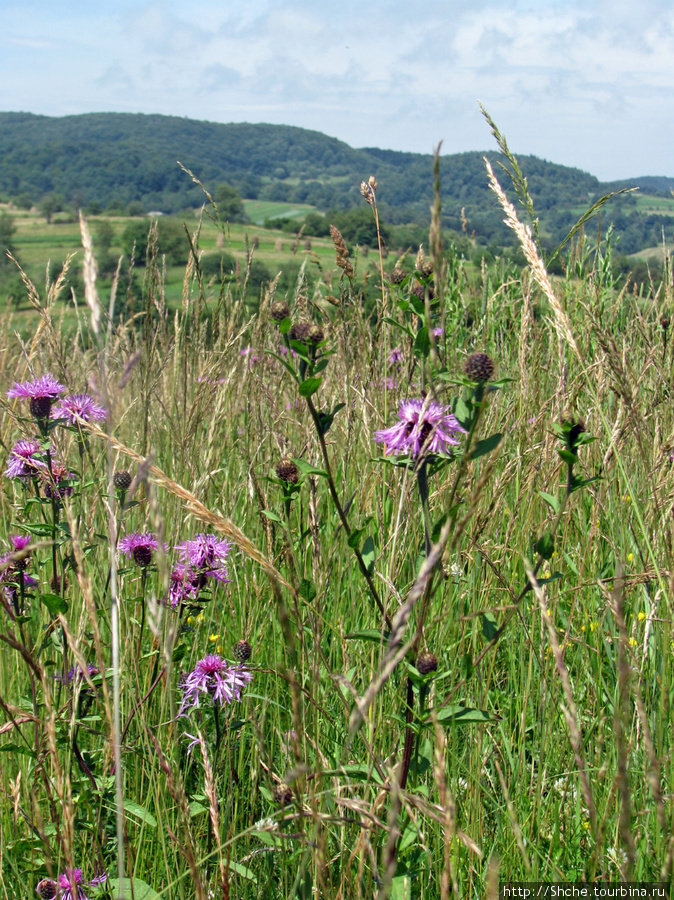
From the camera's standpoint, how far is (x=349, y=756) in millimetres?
1301

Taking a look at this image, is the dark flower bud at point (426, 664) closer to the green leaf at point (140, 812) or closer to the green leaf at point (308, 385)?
the green leaf at point (308, 385)

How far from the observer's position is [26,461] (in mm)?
1509

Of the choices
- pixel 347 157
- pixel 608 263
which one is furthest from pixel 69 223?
pixel 347 157

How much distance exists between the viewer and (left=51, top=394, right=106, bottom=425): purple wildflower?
1.48m

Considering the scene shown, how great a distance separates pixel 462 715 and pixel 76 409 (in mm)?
1077

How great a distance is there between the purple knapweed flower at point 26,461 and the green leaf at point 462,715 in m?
1.06

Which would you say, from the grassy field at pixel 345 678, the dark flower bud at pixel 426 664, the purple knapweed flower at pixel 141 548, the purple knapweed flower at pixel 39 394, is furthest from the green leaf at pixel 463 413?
the purple knapweed flower at pixel 39 394

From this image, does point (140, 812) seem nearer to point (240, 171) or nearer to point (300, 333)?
point (300, 333)

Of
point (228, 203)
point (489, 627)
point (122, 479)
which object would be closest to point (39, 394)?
point (122, 479)

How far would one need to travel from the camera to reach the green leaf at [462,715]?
0.98 metres

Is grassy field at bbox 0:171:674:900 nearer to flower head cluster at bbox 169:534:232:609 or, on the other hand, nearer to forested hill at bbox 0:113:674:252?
flower head cluster at bbox 169:534:232:609

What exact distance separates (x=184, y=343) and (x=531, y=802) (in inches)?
59.1

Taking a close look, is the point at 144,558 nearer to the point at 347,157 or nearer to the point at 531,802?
the point at 531,802

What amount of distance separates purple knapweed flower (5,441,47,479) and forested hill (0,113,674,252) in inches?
1326
